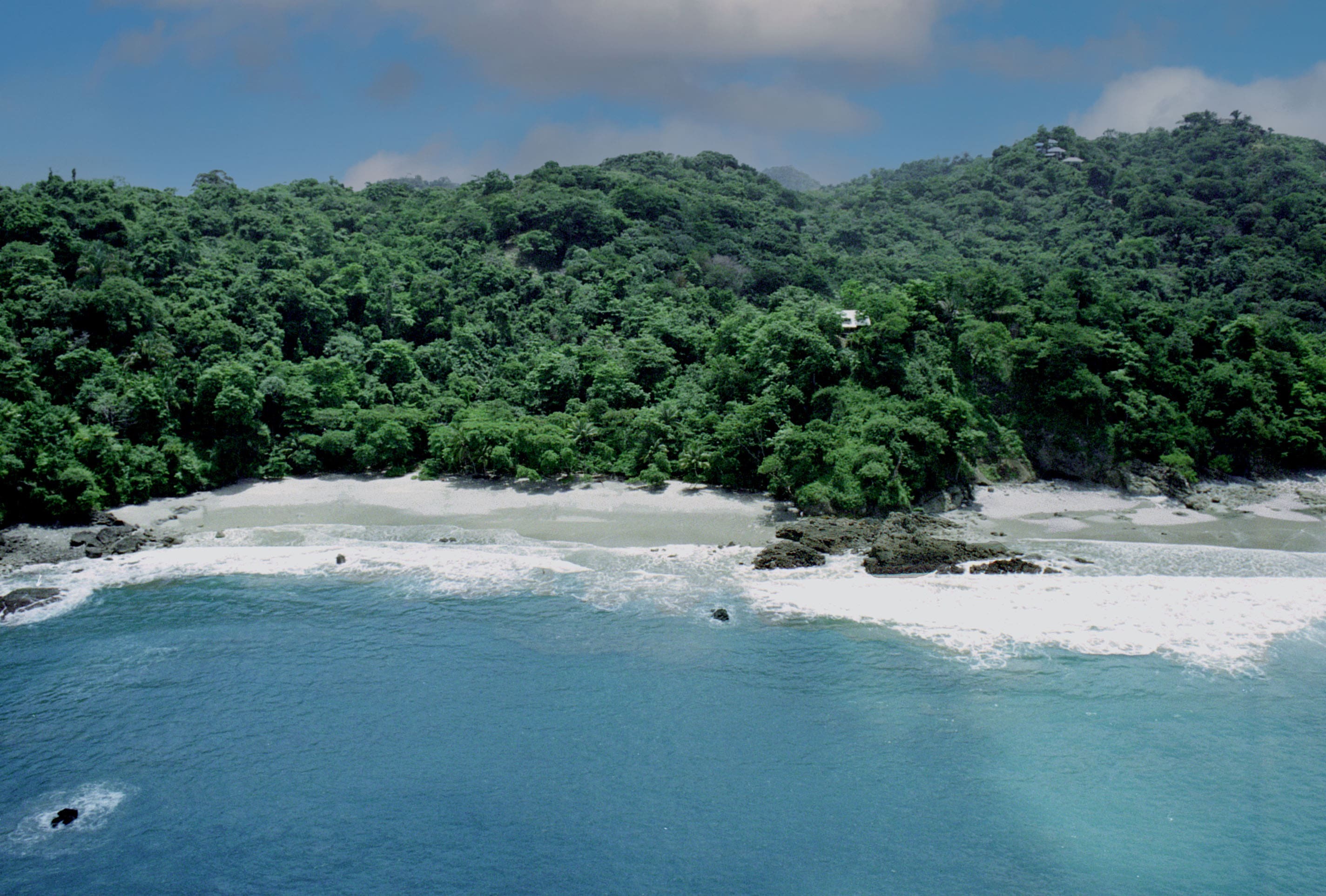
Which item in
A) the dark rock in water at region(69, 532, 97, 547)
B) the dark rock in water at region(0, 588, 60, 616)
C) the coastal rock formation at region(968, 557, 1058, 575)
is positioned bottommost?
the dark rock in water at region(0, 588, 60, 616)

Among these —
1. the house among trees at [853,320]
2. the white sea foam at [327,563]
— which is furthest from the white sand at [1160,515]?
the white sea foam at [327,563]

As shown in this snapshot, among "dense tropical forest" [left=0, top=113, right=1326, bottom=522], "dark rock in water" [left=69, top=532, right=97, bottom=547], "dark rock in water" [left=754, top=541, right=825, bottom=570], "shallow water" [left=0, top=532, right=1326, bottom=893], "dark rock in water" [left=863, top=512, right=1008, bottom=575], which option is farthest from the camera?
"dense tropical forest" [left=0, top=113, right=1326, bottom=522]

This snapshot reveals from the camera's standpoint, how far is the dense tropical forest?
37.1m

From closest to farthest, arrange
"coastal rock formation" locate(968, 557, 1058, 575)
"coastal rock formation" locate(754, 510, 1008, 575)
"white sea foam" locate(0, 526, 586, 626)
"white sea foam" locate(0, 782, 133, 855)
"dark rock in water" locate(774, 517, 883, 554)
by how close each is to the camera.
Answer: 1. "white sea foam" locate(0, 782, 133, 855)
2. "white sea foam" locate(0, 526, 586, 626)
3. "coastal rock formation" locate(968, 557, 1058, 575)
4. "coastal rock formation" locate(754, 510, 1008, 575)
5. "dark rock in water" locate(774, 517, 883, 554)

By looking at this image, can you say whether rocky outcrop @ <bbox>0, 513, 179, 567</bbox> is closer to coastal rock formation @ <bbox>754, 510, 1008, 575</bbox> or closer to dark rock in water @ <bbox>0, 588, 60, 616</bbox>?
dark rock in water @ <bbox>0, 588, 60, 616</bbox>

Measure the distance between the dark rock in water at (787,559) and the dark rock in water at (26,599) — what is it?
24061 mm

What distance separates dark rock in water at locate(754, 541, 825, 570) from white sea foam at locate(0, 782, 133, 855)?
782 inches

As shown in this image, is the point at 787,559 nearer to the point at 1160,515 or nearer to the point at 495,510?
the point at 495,510

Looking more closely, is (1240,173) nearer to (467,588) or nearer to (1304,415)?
(1304,415)

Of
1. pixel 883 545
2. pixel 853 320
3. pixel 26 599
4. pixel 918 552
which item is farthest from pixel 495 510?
pixel 853 320

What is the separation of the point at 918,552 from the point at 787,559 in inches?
186

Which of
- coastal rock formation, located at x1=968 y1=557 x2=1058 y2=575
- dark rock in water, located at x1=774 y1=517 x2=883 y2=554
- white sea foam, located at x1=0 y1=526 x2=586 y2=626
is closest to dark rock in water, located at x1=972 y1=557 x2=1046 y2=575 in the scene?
coastal rock formation, located at x1=968 y1=557 x2=1058 y2=575

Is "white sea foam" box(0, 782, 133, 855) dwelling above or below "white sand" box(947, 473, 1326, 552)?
below

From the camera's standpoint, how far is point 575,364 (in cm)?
4575
